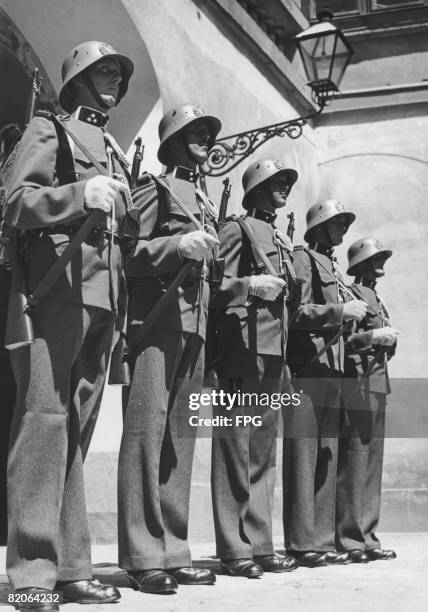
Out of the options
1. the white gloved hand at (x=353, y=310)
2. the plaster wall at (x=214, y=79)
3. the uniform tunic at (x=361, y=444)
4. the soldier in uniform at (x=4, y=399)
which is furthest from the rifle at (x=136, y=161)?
the plaster wall at (x=214, y=79)

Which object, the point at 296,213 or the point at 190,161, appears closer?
the point at 190,161

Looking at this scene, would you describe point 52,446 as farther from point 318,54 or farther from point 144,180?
point 318,54

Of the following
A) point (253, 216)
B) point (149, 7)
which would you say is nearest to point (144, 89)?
point (149, 7)

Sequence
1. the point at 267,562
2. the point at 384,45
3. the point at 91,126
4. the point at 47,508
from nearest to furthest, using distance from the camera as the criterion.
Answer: the point at 47,508 < the point at 91,126 < the point at 267,562 < the point at 384,45

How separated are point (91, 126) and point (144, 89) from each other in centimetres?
324

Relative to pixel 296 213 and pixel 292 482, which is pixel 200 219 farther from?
pixel 296 213

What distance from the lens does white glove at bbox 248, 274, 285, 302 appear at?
4.97 meters

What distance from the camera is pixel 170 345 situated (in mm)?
4359

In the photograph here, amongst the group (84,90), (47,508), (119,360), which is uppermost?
(84,90)

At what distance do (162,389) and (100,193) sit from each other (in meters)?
1.01

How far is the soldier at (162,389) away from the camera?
419 cm

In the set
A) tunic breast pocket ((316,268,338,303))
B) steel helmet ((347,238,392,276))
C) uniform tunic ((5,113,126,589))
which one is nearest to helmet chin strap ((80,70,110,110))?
uniform tunic ((5,113,126,589))

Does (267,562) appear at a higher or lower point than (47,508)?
lower

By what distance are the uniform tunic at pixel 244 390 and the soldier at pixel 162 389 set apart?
50 cm
